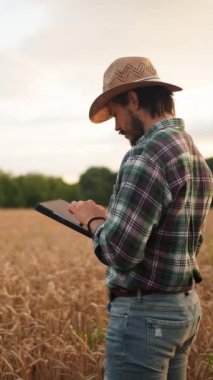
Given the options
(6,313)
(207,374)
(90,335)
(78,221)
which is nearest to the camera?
(78,221)

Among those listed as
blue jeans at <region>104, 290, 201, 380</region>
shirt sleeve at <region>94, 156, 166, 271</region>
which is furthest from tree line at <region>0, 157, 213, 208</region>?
shirt sleeve at <region>94, 156, 166, 271</region>

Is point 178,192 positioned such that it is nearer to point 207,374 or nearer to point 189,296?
point 189,296

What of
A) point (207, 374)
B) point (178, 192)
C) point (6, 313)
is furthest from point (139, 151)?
point (6, 313)

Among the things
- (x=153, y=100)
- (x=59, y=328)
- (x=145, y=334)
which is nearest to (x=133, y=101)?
(x=153, y=100)

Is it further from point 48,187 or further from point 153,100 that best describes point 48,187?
point 153,100

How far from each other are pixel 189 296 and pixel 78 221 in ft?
2.06

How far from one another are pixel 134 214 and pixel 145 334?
0.52 metres

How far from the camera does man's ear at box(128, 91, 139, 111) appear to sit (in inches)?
105

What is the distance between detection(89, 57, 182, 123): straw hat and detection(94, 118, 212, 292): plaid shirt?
21cm

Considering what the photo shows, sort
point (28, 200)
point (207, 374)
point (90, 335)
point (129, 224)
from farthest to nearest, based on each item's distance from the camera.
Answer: point (28, 200) < point (90, 335) < point (207, 374) < point (129, 224)

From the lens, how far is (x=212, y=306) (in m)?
6.33

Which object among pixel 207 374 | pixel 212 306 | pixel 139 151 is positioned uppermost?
pixel 139 151

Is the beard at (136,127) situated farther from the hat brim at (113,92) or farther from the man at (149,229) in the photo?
the hat brim at (113,92)

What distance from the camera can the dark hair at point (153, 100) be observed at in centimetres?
267
